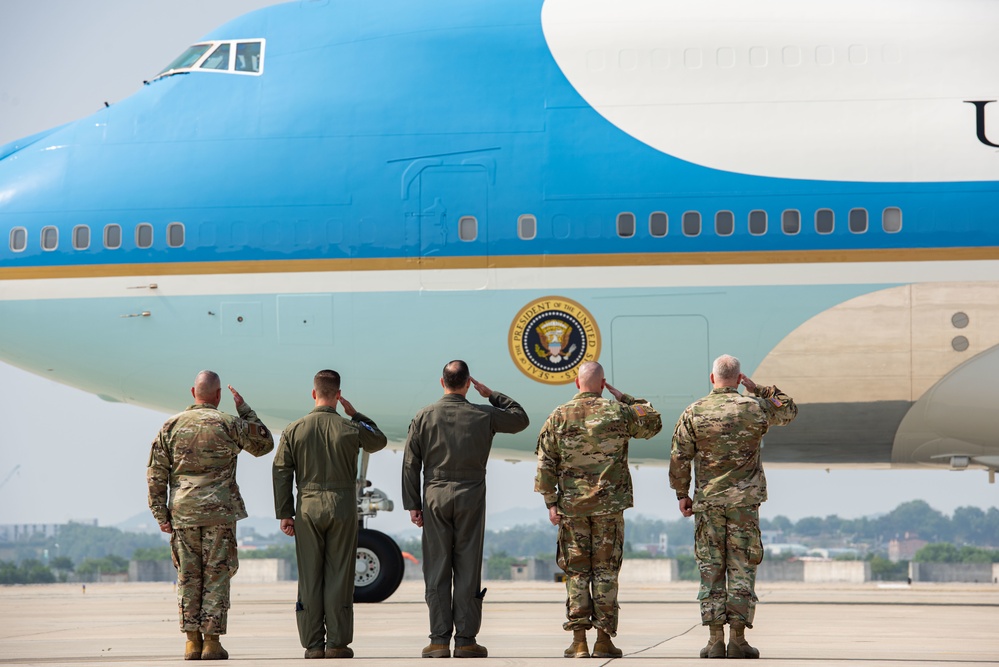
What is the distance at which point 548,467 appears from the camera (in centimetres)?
1134

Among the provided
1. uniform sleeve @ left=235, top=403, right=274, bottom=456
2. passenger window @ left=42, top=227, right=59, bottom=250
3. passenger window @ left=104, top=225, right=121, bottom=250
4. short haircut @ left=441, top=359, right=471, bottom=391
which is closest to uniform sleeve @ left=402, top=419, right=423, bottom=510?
short haircut @ left=441, top=359, right=471, bottom=391

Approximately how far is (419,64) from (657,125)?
293 cm

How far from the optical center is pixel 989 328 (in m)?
16.4

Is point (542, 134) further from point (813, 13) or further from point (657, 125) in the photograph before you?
point (813, 13)

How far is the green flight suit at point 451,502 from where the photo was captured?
11.3 m

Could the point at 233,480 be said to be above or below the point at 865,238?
below

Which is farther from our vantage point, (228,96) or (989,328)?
(228,96)

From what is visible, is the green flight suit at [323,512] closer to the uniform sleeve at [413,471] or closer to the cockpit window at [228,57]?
the uniform sleeve at [413,471]

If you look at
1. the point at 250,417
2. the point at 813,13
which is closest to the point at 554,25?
the point at 813,13

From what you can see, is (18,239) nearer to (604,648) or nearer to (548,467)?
(548,467)

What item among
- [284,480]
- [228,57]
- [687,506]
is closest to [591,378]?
[687,506]

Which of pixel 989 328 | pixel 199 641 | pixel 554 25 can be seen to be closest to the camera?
pixel 199 641

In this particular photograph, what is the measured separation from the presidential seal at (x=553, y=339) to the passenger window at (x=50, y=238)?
5466 mm

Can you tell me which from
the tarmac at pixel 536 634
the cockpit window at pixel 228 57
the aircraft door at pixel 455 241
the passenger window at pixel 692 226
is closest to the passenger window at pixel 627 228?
the passenger window at pixel 692 226
